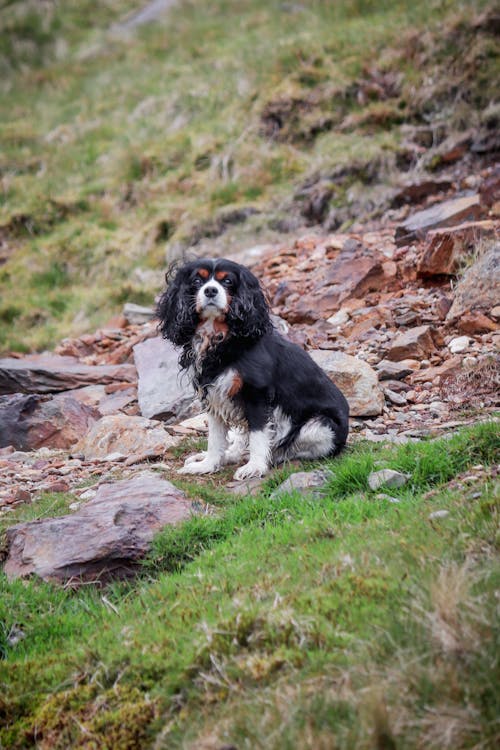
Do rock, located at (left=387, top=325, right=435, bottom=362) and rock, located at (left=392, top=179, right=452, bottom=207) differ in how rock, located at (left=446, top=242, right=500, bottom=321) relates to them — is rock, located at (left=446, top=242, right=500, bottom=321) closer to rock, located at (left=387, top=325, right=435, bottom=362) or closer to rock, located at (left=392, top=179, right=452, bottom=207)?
rock, located at (left=387, top=325, right=435, bottom=362)

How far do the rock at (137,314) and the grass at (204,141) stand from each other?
90cm

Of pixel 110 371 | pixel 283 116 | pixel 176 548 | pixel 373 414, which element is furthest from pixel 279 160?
pixel 176 548

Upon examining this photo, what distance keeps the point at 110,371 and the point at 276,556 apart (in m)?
5.48

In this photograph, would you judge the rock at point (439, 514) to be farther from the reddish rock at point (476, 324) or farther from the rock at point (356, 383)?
the reddish rock at point (476, 324)

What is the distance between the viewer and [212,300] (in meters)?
5.97

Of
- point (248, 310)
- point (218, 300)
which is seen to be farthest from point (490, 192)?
point (218, 300)

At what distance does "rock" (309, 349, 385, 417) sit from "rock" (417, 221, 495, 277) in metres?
2.25

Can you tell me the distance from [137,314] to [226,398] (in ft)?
17.3

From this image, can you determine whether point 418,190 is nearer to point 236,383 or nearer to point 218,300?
point 218,300

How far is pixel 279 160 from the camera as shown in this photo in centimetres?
1374

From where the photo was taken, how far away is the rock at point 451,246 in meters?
9.03

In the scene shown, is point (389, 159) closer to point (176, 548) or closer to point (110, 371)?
point (110, 371)

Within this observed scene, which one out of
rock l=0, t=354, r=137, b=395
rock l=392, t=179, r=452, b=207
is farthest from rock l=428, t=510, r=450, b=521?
rock l=392, t=179, r=452, b=207

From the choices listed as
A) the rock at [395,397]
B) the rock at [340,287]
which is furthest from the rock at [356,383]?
the rock at [340,287]
